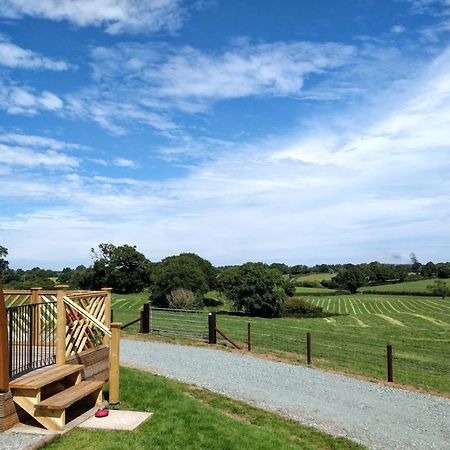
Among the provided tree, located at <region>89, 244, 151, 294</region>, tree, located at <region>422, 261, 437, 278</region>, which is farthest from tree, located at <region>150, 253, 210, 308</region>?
tree, located at <region>422, 261, 437, 278</region>

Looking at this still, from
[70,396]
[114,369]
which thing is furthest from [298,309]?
[70,396]

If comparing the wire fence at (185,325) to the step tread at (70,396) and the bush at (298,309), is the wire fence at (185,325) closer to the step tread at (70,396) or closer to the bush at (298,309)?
the step tread at (70,396)

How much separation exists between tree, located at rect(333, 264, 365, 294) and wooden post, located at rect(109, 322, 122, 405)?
4062 inches

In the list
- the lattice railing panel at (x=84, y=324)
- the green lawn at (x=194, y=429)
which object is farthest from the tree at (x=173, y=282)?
the green lawn at (x=194, y=429)

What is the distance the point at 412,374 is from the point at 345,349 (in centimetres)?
449

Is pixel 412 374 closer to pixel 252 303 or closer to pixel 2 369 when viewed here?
pixel 2 369

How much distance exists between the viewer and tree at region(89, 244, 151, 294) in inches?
3194

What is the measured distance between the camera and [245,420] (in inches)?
317

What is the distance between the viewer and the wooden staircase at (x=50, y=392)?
6289 millimetres

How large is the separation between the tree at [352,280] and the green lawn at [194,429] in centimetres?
10134

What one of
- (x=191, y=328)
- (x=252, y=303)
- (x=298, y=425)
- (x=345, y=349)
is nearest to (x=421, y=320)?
(x=252, y=303)

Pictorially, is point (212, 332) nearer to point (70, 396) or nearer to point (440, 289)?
point (70, 396)

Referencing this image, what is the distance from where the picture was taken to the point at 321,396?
33.2 feet

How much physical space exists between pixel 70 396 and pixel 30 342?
114 cm
